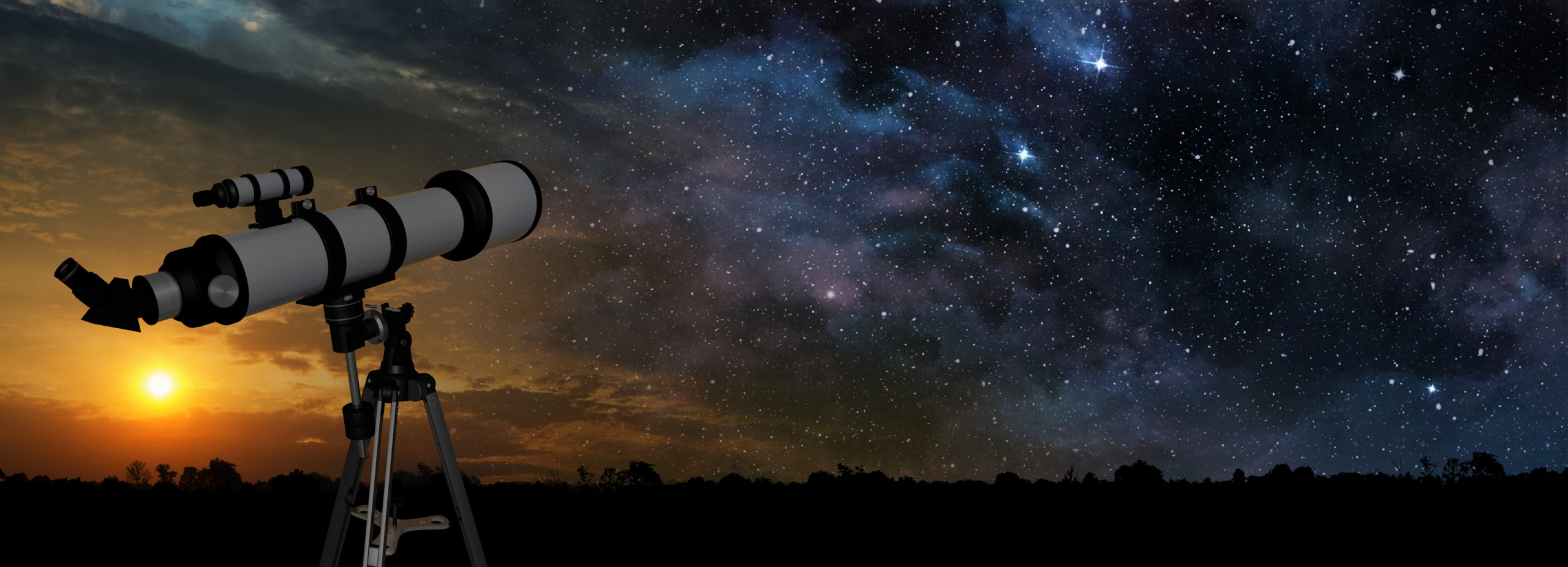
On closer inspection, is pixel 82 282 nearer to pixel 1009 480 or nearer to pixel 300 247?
pixel 300 247

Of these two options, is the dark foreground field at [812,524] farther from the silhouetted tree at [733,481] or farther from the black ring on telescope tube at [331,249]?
the black ring on telescope tube at [331,249]

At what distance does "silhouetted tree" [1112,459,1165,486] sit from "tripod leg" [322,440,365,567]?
405 cm

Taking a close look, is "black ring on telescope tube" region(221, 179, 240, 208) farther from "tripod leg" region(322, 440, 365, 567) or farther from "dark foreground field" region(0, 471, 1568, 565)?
"dark foreground field" region(0, 471, 1568, 565)

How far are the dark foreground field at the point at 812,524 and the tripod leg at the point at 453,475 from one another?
1.04 m

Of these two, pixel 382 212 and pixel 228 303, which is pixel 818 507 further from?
pixel 228 303

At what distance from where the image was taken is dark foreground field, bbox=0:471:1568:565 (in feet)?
12.9

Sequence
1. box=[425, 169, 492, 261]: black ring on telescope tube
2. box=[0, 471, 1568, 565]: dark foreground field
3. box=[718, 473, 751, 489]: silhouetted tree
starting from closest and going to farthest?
box=[425, 169, 492, 261]: black ring on telescope tube < box=[0, 471, 1568, 565]: dark foreground field < box=[718, 473, 751, 489]: silhouetted tree

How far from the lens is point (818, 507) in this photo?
Result: 4.58m

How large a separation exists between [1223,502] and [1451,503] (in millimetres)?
1244

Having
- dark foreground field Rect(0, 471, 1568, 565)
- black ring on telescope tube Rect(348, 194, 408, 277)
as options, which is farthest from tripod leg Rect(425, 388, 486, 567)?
dark foreground field Rect(0, 471, 1568, 565)

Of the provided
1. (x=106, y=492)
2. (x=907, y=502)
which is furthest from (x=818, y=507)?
(x=106, y=492)

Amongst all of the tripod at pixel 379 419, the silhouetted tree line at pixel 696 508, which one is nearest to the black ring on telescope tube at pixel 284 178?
the tripod at pixel 379 419

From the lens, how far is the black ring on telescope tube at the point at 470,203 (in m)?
3.02

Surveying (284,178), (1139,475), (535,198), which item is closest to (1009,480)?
(1139,475)
